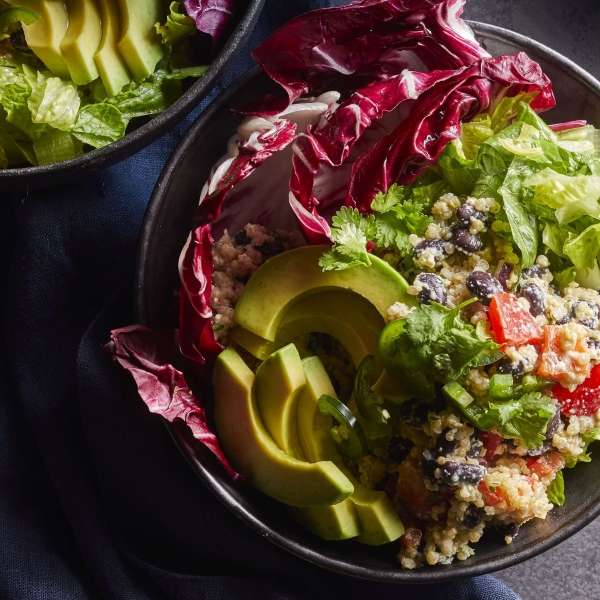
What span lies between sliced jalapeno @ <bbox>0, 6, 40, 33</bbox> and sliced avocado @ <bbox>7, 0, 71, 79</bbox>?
0.02 m

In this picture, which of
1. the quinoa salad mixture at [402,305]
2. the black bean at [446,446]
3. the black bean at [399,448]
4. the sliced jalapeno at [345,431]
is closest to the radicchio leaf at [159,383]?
the quinoa salad mixture at [402,305]

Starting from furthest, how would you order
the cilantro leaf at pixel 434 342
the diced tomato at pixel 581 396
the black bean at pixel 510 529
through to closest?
1. the black bean at pixel 510 529
2. the diced tomato at pixel 581 396
3. the cilantro leaf at pixel 434 342

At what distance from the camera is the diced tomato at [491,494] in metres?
1.69

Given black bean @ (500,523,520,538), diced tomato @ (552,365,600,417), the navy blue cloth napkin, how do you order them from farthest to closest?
the navy blue cloth napkin < black bean @ (500,523,520,538) < diced tomato @ (552,365,600,417)

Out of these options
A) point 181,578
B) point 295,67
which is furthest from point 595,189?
point 181,578

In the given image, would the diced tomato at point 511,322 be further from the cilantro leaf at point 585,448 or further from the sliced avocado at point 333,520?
the sliced avocado at point 333,520

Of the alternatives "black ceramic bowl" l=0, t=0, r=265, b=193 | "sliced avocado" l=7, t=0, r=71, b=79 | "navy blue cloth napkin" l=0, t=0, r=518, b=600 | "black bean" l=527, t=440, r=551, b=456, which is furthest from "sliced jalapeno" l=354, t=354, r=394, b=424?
"sliced avocado" l=7, t=0, r=71, b=79

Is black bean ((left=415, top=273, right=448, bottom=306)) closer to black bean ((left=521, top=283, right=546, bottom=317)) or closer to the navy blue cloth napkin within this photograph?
black bean ((left=521, top=283, right=546, bottom=317))

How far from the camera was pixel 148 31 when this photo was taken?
6.25 ft

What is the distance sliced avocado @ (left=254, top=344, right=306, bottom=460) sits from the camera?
1.68m

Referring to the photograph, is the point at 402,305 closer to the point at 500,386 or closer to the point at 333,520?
the point at 500,386

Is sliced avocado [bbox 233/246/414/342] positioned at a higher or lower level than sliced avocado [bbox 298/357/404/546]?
higher

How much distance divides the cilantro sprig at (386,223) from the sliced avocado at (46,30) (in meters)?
0.79

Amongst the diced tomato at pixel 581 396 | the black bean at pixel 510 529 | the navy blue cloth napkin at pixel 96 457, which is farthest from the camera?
the navy blue cloth napkin at pixel 96 457
